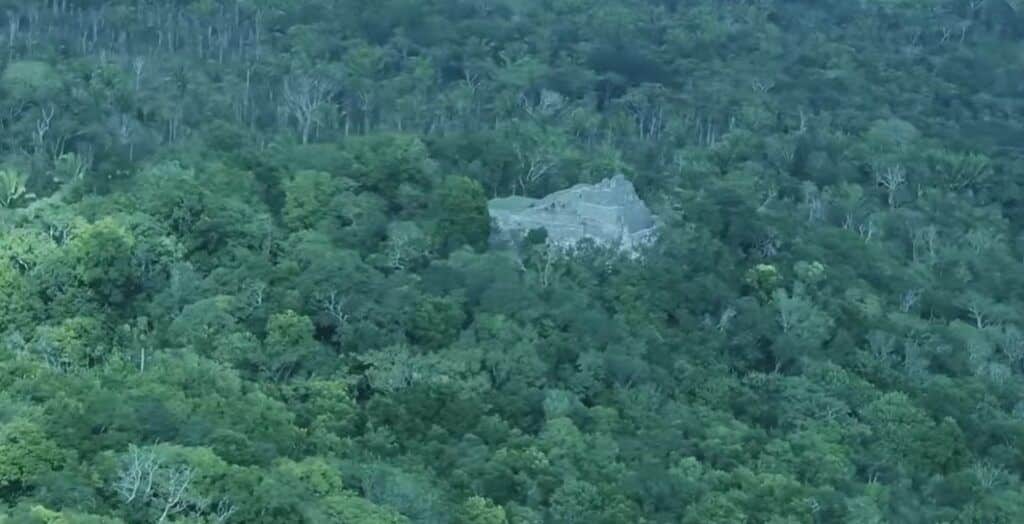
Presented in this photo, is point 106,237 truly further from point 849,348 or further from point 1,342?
point 849,348

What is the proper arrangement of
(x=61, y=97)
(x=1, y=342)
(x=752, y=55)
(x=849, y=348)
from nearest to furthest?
(x=1, y=342), (x=849, y=348), (x=61, y=97), (x=752, y=55)

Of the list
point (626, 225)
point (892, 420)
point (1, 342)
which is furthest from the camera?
point (626, 225)

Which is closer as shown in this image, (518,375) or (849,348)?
(518,375)

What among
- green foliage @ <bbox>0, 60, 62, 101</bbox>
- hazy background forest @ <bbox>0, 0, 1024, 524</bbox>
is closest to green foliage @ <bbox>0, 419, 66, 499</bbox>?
hazy background forest @ <bbox>0, 0, 1024, 524</bbox>

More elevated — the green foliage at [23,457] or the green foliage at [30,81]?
the green foliage at [23,457]

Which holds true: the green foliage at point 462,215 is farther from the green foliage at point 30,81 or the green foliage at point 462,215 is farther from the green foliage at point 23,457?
the green foliage at point 23,457

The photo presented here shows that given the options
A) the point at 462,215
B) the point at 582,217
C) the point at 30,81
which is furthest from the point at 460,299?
the point at 30,81

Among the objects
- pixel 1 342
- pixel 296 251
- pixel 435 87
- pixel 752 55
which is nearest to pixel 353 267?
pixel 296 251

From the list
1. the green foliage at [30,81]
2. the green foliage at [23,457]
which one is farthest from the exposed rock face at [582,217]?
the green foliage at [23,457]
